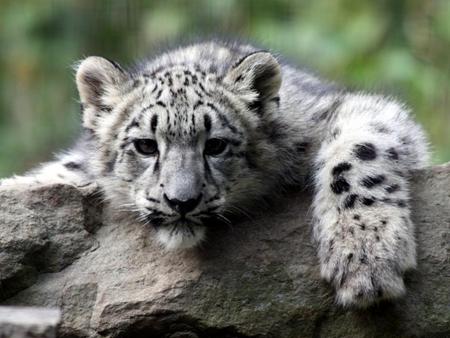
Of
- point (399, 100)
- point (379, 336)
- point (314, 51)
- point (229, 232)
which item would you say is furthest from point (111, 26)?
point (379, 336)

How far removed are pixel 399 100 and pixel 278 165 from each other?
0.97 m

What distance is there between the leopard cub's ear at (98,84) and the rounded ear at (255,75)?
1.75ft

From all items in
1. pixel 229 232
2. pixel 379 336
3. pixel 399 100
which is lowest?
pixel 379 336

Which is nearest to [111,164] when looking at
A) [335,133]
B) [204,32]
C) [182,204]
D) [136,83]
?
[136,83]

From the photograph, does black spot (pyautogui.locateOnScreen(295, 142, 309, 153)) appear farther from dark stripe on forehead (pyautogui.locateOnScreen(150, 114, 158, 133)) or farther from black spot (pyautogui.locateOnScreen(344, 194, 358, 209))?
dark stripe on forehead (pyautogui.locateOnScreen(150, 114, 158, 133))

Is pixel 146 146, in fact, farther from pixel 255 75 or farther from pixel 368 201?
pixel 368 201

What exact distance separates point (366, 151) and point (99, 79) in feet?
4.41

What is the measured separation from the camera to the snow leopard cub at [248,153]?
4.55 meters

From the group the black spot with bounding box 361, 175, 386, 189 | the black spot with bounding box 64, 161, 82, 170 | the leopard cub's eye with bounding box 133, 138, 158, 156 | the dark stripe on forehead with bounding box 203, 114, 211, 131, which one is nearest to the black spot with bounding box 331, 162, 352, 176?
the black spot with bounding box 361, 175, 386, 189

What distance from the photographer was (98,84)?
210 inches

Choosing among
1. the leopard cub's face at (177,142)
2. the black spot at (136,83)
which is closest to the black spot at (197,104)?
the leopard cub's face at (177,142)

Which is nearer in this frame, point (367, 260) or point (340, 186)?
point (367, 260)

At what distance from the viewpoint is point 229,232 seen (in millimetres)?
4934

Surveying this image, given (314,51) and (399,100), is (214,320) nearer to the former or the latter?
(399,100)
